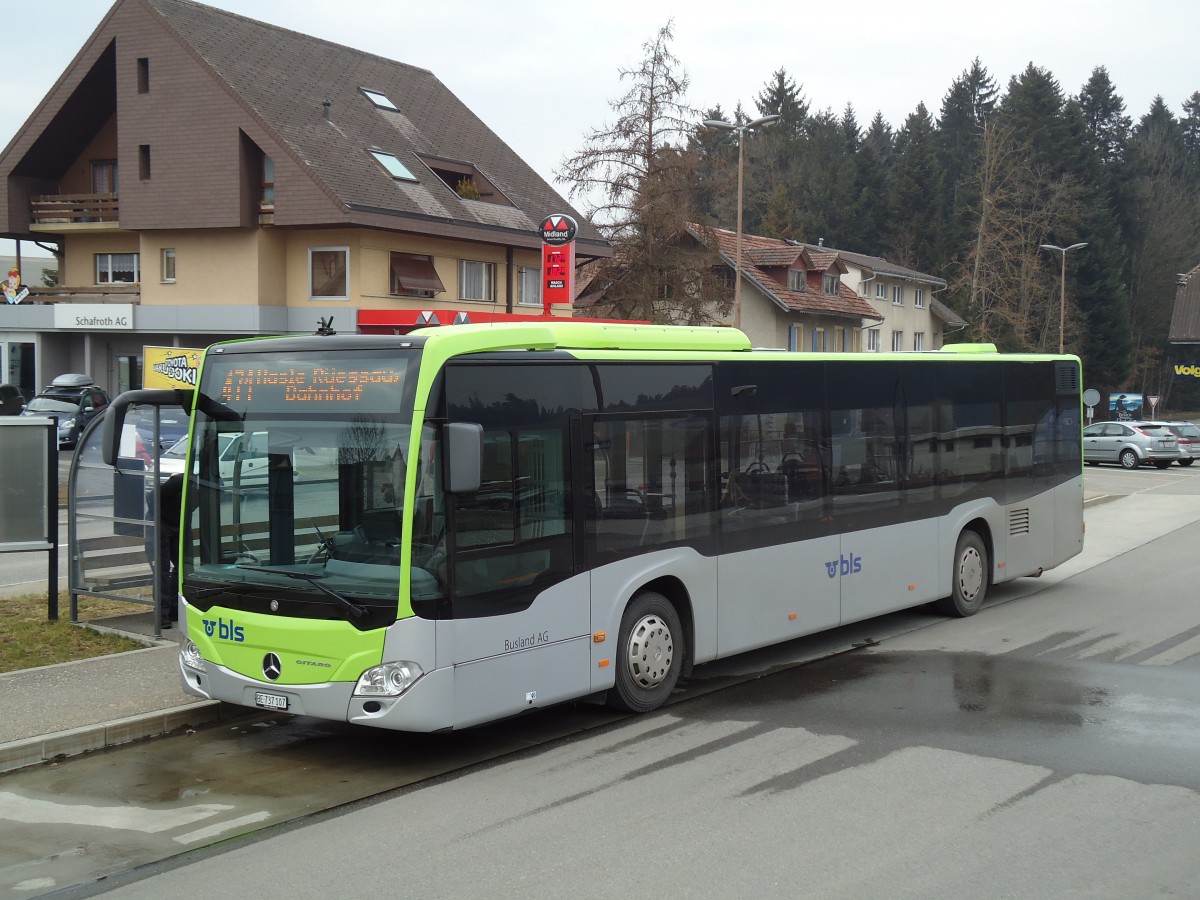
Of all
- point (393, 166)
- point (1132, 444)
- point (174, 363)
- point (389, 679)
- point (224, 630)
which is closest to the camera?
point (389, 679)

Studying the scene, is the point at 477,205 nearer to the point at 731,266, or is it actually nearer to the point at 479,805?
the point at 731,266

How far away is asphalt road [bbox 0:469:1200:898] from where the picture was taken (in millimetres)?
5871

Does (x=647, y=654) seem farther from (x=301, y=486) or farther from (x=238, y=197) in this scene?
(x=238, y=197)

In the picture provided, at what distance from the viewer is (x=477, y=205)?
4019cm

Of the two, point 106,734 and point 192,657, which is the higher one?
point 192,657

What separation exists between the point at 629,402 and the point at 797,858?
3.91 meters

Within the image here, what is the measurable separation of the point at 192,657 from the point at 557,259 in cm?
2200

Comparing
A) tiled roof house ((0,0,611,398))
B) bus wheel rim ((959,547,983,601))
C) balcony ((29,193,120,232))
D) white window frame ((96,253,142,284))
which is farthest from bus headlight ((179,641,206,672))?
white window frame ((96,253,142,284))

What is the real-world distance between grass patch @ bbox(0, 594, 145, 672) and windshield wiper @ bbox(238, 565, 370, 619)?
3.35 meters

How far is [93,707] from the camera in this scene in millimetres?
8789

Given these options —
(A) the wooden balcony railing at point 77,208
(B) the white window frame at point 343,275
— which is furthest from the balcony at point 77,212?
(B) the white window frame at point 343,275

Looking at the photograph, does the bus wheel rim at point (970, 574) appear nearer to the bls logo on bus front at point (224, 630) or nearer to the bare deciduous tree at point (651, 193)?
the bls logo on bus front at point (224, 630)

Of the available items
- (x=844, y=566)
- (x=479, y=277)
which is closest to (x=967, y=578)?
(x=844, y=566)

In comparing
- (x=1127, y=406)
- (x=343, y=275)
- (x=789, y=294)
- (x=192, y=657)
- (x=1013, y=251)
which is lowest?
(x=192, y=657)
